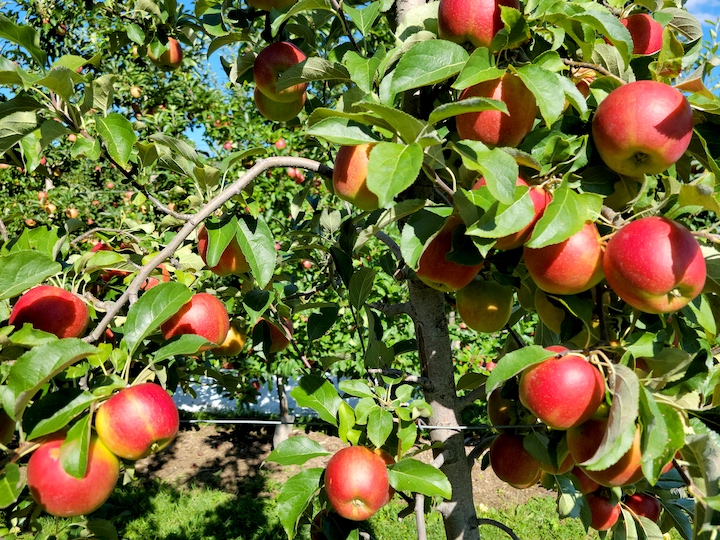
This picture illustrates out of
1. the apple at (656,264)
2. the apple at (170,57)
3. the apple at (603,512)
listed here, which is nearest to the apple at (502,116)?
the apple at (656,264)

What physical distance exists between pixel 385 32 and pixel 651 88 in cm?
401

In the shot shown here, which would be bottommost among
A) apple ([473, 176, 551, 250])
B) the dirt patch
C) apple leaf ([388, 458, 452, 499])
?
the dirt patch

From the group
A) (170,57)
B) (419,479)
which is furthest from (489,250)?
(170,57)

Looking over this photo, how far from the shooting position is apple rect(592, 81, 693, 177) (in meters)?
0.72

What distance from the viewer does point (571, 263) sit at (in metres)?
0.75

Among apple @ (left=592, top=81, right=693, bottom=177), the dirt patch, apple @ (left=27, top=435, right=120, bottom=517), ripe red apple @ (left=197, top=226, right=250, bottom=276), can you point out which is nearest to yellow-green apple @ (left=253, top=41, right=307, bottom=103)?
ripe red apple @ (left=197, top=226, right=250, bottom=276)

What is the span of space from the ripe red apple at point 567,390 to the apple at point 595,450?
1.2 inches

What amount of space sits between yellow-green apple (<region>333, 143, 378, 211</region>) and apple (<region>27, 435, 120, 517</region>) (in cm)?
56

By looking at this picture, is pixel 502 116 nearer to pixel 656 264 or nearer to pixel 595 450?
pixel 656 264

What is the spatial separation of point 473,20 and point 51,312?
Result: 86 cm

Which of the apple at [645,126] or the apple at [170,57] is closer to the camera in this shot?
the apple at [645,126]

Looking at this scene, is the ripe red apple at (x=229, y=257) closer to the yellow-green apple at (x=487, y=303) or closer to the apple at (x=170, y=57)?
the yellow-green apple at (x=487, y=303)

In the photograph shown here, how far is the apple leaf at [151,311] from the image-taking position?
0.91 m

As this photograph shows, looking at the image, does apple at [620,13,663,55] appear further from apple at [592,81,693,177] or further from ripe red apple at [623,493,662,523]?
ripe red apple at [623,493,662,523]
